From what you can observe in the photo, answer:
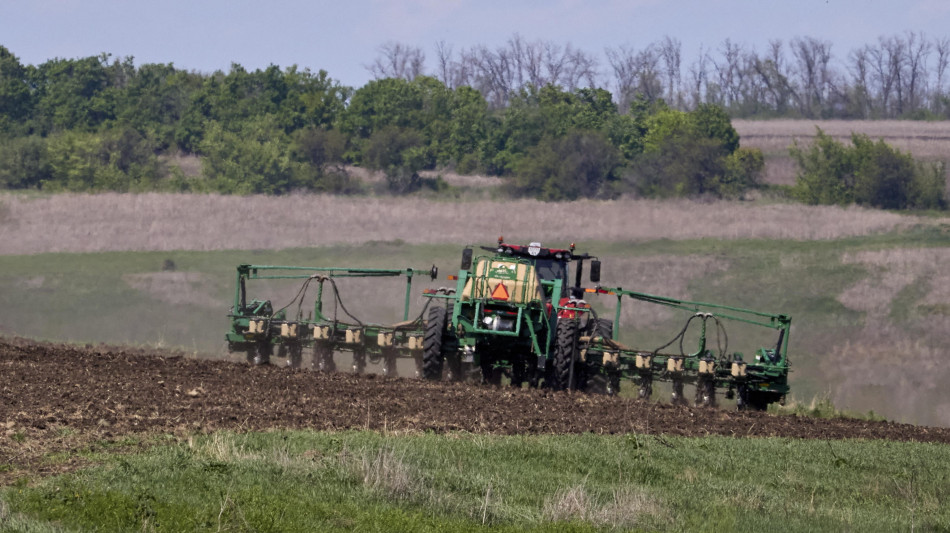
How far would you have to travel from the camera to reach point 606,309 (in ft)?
144

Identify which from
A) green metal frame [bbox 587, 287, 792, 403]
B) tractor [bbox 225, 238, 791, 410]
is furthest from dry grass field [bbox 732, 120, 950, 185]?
green metal frame [bbox 587, 287, 792, 403]

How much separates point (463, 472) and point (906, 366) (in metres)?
26.3

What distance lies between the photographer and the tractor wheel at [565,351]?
2450 centimetres

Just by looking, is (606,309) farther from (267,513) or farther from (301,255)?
(267,513)

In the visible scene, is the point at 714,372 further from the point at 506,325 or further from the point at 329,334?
the point at 329,334

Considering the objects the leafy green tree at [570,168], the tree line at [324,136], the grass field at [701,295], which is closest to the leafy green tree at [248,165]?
the tree line at [324,136]

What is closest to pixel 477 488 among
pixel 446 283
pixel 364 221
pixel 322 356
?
pixel 322 356

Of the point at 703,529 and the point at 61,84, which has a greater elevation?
the point at 61,84

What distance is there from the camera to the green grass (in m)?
11.1

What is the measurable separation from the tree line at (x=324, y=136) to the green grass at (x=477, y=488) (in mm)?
49604

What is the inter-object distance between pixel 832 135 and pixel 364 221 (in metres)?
35.6

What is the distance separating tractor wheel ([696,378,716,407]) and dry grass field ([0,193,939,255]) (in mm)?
30867

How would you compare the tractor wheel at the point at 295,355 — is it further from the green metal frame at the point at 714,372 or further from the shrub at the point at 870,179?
the shrub at the point at 870,179

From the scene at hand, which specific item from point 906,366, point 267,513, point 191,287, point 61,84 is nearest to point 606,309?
point 906,366
